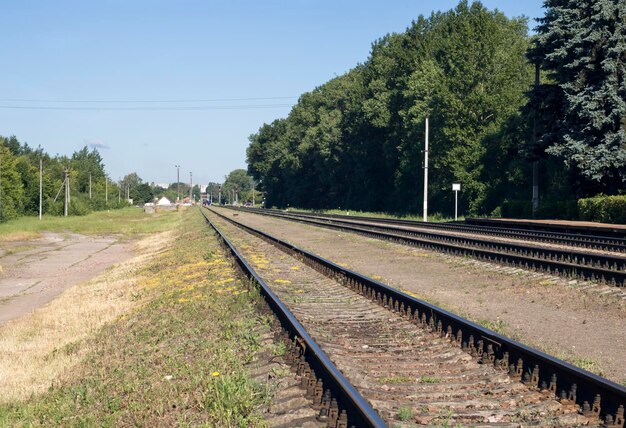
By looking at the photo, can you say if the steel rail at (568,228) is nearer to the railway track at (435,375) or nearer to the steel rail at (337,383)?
the railway track at (435,375)

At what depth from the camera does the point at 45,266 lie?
31328mm

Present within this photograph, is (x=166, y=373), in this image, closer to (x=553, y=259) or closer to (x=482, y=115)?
(x=553, y=259)

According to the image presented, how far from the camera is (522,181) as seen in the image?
4697 cm

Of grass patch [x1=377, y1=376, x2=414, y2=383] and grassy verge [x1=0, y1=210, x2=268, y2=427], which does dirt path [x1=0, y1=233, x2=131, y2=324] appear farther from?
grass patch [x1=377, y1=376, x2=414, y2=383]

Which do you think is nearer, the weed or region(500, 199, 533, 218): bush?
the weed

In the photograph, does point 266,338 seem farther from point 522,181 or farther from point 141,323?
point 522,181

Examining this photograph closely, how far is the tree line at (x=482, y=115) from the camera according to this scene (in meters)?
35.0

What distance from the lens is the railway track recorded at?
5324 mm

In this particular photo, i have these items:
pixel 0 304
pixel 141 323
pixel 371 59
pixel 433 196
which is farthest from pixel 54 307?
pixel 371 59

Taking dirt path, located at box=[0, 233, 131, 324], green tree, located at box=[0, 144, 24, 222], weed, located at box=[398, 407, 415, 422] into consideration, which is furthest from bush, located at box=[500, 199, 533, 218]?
green tree, located at box=[0, 144, 24, 222]

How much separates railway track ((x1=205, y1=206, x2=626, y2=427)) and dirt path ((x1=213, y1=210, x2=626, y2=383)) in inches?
36.3

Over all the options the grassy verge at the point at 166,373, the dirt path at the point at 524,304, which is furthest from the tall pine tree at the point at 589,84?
the grassy verge at the point at 166,373

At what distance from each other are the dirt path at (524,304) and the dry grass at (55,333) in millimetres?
6071

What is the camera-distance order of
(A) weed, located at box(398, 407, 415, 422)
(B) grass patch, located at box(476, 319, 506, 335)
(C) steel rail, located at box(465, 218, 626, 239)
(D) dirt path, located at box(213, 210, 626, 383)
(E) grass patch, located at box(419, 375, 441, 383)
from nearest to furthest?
(A) weed, located at box(398, 407, 415, 422), (E) grass patch, located at box(419, 375, 441, 383), (D) dirt path, located at box(213, 210, 626, 383), (B) grass patch, located at box(476, 319, 506, 335), (C) steel rail, located at box(465, 218, 626, 239)
